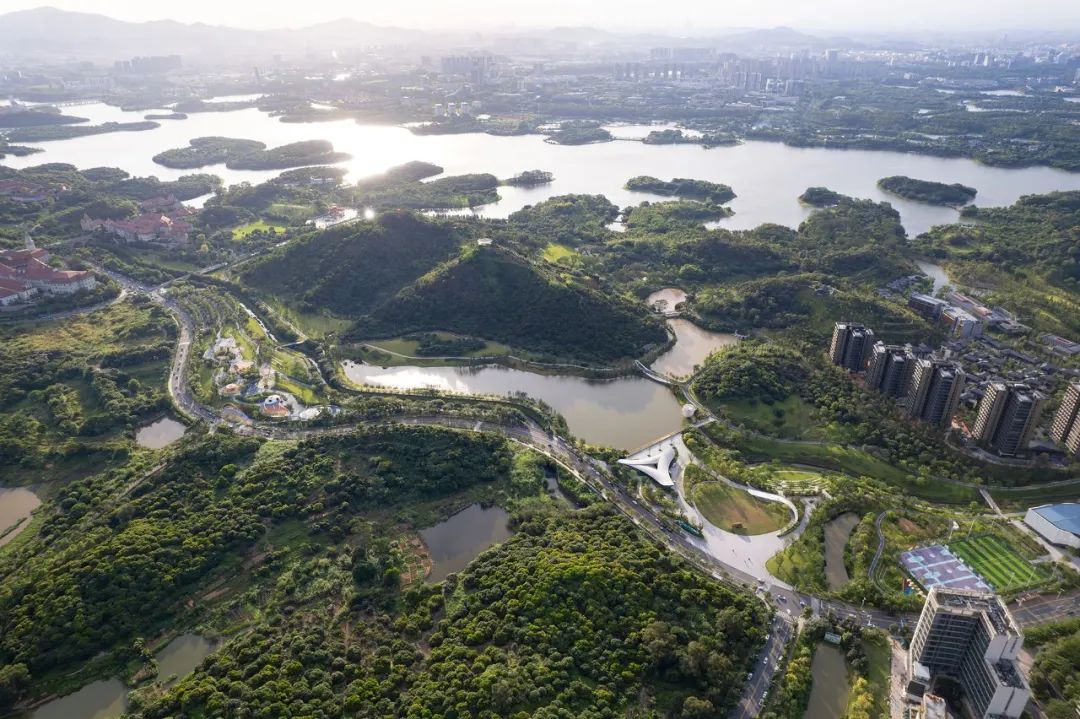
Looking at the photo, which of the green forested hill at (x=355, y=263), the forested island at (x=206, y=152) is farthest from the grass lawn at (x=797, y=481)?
the forested island at (x=206, y=152)

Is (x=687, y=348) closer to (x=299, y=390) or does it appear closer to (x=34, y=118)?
(x=299, y=390)

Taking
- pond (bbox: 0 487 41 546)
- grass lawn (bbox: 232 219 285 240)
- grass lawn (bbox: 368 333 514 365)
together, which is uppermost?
grass lawn (bbox: 232 219 285 240)

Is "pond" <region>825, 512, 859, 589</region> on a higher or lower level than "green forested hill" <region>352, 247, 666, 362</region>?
lower

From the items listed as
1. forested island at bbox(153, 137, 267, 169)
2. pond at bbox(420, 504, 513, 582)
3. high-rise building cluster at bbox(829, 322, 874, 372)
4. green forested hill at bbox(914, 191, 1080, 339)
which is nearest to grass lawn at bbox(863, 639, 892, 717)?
pond at bbox(420, 504, 513, 582)

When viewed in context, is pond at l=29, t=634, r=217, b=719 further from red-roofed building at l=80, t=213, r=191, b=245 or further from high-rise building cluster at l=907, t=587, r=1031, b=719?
red-roofed building at l=80, t=213, r=191, b=245

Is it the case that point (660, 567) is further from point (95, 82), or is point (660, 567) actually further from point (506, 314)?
point (95, 82)

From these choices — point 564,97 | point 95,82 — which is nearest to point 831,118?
point 564,97
